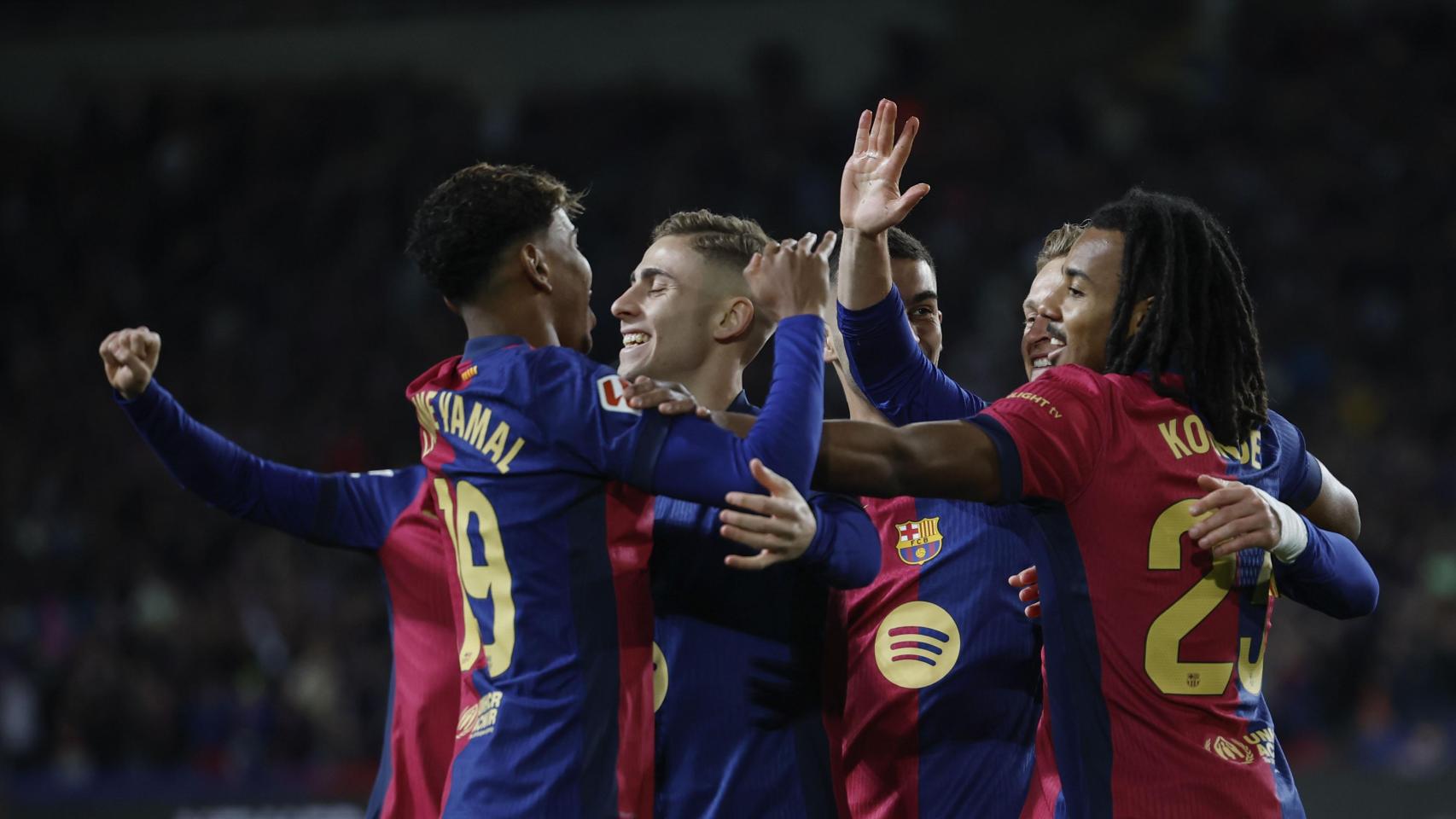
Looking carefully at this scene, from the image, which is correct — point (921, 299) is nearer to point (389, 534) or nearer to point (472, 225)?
point (472, 225)

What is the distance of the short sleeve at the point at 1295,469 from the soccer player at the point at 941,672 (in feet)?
2.07

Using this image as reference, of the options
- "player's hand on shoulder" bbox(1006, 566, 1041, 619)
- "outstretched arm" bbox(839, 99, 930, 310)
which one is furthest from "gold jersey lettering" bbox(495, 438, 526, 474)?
"player's hand on shoulder" bbox(1006, 566, 1041, 619)

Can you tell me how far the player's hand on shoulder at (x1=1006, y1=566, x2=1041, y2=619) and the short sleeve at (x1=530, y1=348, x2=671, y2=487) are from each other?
1110 millimetres

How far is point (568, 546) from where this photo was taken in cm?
316

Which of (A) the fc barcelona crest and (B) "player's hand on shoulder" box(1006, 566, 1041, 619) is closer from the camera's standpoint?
(B) "player's hand on shoulder" box(1006, 566, 1041, 619)

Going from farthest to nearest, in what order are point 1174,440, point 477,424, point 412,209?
point 412,209 < point 477,424 < point 1174,440

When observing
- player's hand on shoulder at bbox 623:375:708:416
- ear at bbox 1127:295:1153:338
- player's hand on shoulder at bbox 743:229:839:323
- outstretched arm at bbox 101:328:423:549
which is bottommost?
outstretched arm at bbox 101:328:423:549

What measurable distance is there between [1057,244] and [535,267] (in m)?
1.72

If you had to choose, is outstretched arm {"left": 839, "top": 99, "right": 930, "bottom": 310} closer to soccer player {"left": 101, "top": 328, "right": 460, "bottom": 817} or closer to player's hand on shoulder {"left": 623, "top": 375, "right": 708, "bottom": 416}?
player's hand on shoulder {"left": 623, "top": 375, "right": 708, "bottom": 416}

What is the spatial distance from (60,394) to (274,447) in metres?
2.65

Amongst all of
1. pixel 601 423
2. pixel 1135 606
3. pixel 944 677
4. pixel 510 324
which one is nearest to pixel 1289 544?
pixel 1135 606

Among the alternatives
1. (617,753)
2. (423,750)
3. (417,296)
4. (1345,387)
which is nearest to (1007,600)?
(617,753)

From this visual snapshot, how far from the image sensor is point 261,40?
778 inches

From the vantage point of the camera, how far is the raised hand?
143 inches
